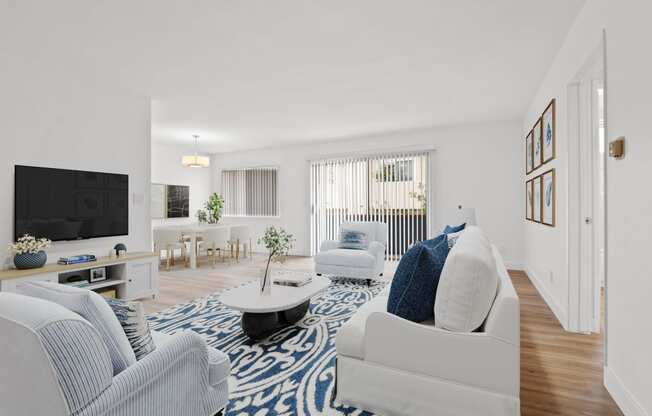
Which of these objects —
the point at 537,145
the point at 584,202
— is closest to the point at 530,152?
the point at 537,145

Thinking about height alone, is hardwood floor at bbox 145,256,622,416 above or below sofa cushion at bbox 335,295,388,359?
below

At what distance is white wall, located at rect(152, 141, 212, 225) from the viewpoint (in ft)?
22.3

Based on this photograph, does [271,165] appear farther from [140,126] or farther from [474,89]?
[474,89]

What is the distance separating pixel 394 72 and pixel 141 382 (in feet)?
11.1

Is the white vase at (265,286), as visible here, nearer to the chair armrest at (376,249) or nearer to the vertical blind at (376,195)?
the chair armrest at (376,249)

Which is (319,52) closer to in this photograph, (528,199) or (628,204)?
(628,204)

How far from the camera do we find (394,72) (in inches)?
137

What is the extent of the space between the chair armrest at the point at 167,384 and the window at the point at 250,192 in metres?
6.29

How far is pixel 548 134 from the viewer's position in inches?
137

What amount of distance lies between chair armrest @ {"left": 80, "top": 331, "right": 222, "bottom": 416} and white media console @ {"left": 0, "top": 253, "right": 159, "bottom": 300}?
8.08 feet

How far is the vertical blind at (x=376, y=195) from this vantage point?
20.5ft

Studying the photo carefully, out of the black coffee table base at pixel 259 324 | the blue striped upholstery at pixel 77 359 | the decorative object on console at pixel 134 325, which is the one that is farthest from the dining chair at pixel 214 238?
the blue striped upholstery at pixel 77 359

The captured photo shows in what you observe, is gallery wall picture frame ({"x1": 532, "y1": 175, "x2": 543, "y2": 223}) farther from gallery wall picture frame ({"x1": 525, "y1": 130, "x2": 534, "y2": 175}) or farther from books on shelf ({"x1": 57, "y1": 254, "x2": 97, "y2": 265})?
books on shelf ({"x1": 57, "y1": 254, "x2": 97, "y2": 265})

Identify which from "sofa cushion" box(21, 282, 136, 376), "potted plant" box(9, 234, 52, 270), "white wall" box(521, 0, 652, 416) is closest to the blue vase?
"potted plant" box(9, 234, 52, 270)
